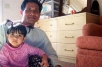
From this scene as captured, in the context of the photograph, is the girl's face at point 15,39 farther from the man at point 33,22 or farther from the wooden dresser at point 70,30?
the wooden dresser at point 70,30

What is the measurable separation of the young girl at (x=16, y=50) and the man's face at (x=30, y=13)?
0.05m

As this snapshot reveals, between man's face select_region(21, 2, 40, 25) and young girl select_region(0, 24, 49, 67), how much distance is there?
5cm

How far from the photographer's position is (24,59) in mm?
685

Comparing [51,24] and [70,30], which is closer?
[51,24]

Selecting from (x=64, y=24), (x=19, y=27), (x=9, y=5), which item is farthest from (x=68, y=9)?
(x=19, y=27)

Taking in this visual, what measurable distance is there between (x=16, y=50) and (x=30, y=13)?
0.69 feet

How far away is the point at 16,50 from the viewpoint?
67 cm

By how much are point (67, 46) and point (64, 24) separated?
0.28m

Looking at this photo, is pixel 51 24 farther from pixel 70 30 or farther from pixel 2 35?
pixel 2 35

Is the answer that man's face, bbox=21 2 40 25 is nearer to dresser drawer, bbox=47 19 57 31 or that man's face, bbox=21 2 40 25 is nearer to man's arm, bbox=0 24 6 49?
man's arm, bbox=0 24 6 49

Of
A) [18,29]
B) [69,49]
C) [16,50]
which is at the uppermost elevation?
[18,29]

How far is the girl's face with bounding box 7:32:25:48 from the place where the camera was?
66 centimetres

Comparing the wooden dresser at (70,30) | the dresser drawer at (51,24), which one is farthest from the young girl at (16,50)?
the wooden dresser at (70,30)

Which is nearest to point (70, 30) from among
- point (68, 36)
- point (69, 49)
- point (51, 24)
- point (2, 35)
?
point (68, 36)
